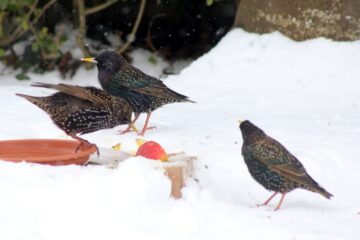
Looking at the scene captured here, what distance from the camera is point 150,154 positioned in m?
5.24

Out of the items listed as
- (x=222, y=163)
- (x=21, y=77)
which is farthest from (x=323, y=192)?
(x=21, y=77)

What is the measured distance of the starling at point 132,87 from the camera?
22.2ft

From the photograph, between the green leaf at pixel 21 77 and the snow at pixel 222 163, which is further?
the green leaf at pixel 21 77

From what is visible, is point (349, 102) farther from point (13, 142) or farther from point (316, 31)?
point (13, 142)

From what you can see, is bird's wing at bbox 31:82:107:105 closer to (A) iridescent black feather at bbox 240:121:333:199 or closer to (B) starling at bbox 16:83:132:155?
(B) starling at bbox 16:83:132:155

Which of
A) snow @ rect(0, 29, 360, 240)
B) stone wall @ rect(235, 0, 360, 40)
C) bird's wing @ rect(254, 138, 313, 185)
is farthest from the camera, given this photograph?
stone wall @ rect(235, 0, 360, 40)

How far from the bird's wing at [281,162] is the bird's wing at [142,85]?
1.54 meters

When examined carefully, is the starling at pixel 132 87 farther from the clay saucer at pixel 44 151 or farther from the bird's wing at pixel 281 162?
the bird's wing at pixel 281 162

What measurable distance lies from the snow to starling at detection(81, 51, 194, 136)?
0.73 ft

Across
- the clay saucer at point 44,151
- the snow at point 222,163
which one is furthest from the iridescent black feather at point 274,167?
the clay saucer at point 44,151

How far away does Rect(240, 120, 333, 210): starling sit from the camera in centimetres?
520

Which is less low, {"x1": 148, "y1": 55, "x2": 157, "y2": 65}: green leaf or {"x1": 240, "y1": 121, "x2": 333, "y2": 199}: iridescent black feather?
{"x1": 240, "y1": 121, "x2": 333, "y2": 199}: iridescent black feather

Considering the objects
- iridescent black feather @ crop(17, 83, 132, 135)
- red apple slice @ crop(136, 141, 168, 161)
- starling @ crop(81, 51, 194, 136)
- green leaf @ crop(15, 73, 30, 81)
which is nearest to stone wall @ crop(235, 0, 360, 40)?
starling @ crop(81, 51, 194, 136)

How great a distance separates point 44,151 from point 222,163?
3.97 ft
